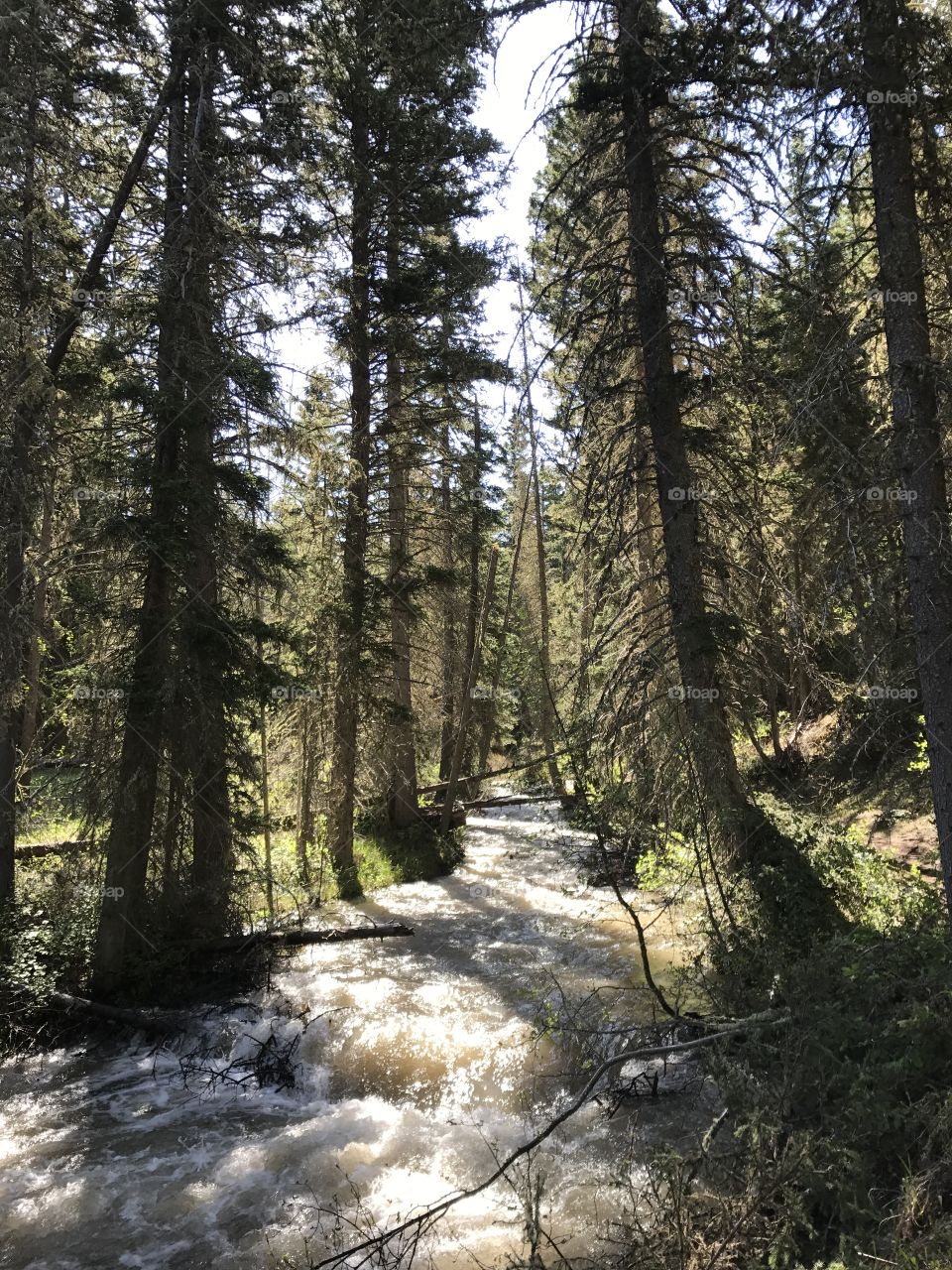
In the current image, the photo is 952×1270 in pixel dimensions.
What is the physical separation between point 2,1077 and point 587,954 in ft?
22.3

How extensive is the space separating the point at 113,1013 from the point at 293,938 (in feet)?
8.91

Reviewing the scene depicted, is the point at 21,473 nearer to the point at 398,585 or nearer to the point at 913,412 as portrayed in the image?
the point at 398,585

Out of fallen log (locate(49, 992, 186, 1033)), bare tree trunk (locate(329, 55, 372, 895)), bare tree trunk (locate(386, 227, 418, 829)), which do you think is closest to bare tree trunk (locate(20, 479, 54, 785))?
fallen log (locate(49, 992, 186, 1033))

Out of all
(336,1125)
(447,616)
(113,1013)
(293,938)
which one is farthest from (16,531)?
(447,616)

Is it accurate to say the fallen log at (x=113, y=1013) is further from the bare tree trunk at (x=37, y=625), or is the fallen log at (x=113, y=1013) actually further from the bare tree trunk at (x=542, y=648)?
the bare tree trunk at (x=542, y=648)

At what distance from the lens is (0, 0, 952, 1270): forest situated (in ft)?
17.7

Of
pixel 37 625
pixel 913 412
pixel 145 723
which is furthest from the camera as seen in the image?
pixel 37 625

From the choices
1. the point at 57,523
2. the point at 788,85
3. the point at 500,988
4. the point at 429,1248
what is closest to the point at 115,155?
the point at 57,523

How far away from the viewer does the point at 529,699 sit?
1459 cm

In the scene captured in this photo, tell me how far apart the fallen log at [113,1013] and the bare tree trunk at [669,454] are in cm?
657

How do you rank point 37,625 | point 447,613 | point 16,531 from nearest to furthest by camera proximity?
point 16,531 < point 37,625 < point 447,613

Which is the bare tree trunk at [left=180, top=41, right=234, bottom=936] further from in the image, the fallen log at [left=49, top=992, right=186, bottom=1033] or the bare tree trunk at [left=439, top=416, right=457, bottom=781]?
the bare tree trunk at [left=439, top=416, right=457, bottom=781]

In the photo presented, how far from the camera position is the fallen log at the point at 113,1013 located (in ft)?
28.3

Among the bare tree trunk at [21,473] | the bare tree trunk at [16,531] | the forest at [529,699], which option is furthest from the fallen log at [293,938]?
the bare tree trunk at [21,473]
